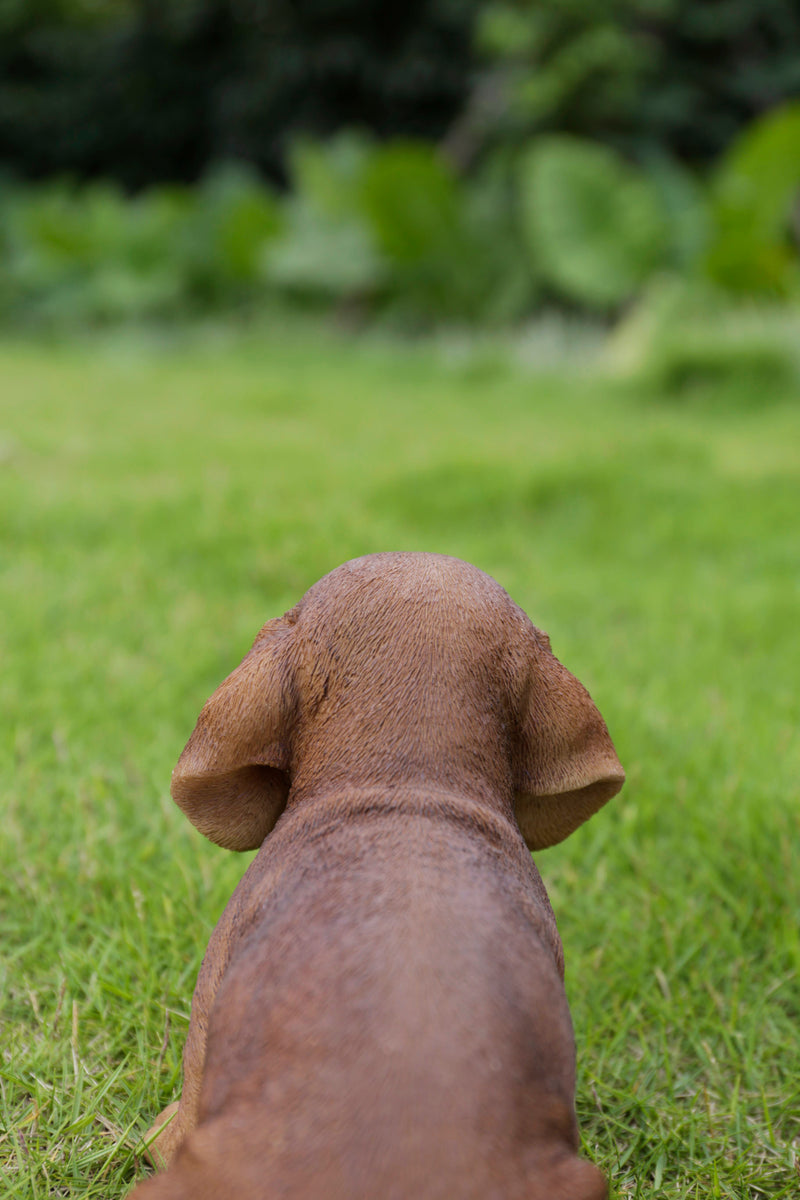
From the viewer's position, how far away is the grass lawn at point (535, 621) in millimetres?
1460

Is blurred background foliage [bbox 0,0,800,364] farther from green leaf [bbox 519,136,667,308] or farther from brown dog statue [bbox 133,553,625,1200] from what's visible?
brown dog statue [bbox 133,553,625,1200]

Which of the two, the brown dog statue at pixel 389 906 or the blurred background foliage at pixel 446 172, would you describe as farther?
the blurred background foliage at pixel 446 172

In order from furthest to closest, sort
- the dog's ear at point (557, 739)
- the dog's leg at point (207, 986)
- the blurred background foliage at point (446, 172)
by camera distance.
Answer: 1. the blurred background foliage at point (446, 172)
2. the dog's ear at point (557, 739)
3. the dog's leg at point (207, 986)

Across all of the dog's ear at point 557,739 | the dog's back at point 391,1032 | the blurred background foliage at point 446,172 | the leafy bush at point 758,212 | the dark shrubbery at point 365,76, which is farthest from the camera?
the dark shrubbery at point 365,76

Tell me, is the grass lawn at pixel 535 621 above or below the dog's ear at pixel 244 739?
below

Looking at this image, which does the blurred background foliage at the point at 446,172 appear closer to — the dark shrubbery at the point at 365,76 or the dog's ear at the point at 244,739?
the dark shrubbery at the point at 365,76

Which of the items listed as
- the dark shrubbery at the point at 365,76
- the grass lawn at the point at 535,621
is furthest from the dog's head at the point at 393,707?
the dark shrubbery at the point at 365,76

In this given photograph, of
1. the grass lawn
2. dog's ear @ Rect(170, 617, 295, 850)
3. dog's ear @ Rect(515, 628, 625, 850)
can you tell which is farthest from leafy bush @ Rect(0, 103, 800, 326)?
dog's ear @ Rect(170, 617, 295, 850)

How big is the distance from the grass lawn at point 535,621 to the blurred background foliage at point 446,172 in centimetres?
222

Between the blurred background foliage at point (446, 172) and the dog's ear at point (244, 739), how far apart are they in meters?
5.78

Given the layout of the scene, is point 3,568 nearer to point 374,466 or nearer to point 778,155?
point 374,466

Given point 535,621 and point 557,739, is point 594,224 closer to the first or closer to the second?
point 535,621

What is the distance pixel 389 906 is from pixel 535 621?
7.81 ft

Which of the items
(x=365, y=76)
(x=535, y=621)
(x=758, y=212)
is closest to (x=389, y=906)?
(x=535, y=621)
